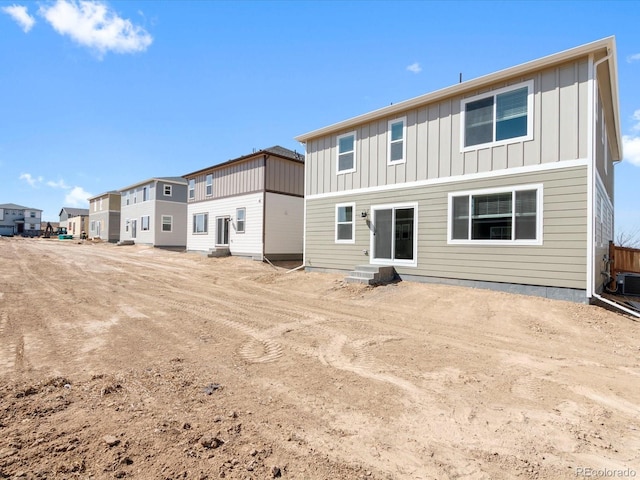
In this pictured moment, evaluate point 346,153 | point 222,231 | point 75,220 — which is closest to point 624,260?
point 346,153

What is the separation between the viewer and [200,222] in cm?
2286

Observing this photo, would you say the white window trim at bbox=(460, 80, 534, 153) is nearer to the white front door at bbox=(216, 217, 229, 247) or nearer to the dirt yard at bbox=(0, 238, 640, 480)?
the dirt yard at bbox=(0, 238, 640, 480)

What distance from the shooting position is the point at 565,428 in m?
3.02

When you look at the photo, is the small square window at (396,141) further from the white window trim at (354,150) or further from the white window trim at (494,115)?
the white window trim at (494,115)

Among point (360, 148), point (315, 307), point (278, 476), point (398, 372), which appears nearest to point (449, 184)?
point (360, 148)

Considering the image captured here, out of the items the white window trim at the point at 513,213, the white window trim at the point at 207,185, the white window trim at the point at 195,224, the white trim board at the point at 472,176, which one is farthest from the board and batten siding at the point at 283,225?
the white window trim at the point at 513,213

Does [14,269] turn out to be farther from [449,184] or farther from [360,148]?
[449,184]

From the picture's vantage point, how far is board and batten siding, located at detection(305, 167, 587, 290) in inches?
320

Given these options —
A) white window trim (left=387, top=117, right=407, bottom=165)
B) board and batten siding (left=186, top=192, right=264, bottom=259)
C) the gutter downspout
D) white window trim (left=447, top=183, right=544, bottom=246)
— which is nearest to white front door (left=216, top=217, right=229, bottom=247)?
board and batten siding (left=186, top=192, right=264, bottom=259)

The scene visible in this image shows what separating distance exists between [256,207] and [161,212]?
535 inches

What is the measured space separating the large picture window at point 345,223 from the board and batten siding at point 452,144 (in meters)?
0.72

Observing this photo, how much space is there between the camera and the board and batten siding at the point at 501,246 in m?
8.14

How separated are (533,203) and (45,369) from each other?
10.1 metres

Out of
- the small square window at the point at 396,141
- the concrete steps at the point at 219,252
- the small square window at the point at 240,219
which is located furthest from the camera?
the concrete steps at the point at 219,252
